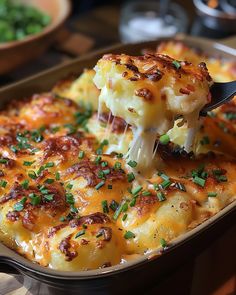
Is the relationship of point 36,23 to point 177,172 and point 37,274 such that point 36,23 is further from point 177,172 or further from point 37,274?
point 37,274

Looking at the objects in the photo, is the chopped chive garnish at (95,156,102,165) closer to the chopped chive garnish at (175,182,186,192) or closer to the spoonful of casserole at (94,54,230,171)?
the spoonful of casserole at (94,54,230,171)

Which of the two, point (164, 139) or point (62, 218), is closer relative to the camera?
point (62, 218)

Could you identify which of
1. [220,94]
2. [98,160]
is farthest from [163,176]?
[220,94]

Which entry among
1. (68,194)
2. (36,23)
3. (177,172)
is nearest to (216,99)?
(177,172)

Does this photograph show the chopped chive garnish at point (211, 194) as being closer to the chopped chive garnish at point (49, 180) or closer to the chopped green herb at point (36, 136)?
the chopped chive garnish at point (49, 180)

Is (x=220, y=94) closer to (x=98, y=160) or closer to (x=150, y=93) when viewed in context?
(x=150, y=93)
